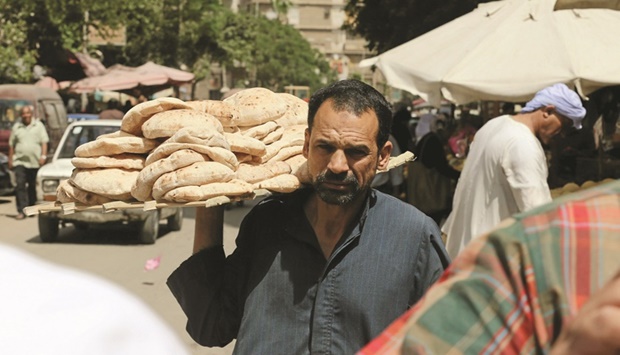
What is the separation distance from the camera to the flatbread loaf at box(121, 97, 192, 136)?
324 centimetres

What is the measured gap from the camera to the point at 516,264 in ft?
3.76

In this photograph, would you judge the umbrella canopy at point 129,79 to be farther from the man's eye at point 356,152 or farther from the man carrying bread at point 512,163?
A: the man's eye at point 356,152

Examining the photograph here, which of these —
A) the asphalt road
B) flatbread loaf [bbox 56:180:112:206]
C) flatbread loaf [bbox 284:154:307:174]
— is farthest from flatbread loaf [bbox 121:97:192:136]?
the asphalt road

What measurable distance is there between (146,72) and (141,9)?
5.38 meters

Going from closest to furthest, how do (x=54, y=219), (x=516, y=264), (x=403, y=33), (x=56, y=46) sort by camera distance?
(x=516, y=264) → (x=54, y=219) → (x=403, y=33) → (x=56, y=46)

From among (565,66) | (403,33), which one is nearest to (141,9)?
(403,33)

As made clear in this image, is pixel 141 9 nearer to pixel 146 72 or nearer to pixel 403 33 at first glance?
pixel 146 72

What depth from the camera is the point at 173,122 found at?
3.15 metres

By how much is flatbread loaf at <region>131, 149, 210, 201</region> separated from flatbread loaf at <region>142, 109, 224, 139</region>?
10 centimetres

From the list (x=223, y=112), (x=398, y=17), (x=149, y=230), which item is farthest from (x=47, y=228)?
(x=398, y=17)

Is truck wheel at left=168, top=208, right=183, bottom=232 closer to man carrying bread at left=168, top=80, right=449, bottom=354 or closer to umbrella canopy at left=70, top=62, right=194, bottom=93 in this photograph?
man carrying bread at left=168, top=80, right=449, bottom=354

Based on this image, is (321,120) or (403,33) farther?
(403,33)

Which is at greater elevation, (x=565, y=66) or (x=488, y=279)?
(x=488, y=279)

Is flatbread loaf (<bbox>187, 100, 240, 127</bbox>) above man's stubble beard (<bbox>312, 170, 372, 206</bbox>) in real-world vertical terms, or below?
above
